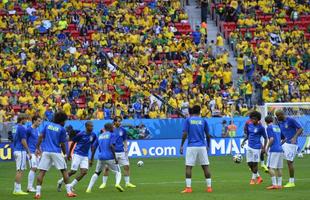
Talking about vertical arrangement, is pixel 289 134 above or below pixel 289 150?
above

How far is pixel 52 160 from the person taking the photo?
23078 millimetres

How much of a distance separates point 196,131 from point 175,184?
4055 millimetres

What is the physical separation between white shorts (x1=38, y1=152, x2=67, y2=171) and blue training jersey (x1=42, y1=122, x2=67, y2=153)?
0.10 meters

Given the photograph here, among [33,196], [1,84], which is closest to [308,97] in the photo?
[1,84]

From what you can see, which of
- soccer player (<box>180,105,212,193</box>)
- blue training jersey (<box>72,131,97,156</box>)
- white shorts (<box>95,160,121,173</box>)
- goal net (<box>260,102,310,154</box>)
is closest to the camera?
soccer player (<box>180,105,212,193</box>)

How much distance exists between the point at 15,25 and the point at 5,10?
186cm

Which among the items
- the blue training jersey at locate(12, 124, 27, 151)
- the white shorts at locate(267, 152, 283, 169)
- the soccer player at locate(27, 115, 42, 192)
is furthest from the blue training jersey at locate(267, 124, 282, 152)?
the blue training jersey at locate(12, 124, 27, 151)

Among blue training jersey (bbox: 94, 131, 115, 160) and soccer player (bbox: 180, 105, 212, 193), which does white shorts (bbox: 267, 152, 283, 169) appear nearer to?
soccer player (bbox: 180, 105, 212, 193)

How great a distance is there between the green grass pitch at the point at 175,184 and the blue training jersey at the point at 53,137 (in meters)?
1.23

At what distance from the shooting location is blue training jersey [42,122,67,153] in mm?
22859

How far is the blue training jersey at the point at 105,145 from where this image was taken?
2494 centimetres

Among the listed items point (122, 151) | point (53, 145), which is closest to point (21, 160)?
point (53, 145)

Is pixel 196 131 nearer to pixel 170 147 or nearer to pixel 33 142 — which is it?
pixel 33 142

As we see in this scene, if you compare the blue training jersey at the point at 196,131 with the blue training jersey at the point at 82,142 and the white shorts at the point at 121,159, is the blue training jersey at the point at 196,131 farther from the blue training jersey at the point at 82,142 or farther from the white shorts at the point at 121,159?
the white shorts at the point at 121,159
